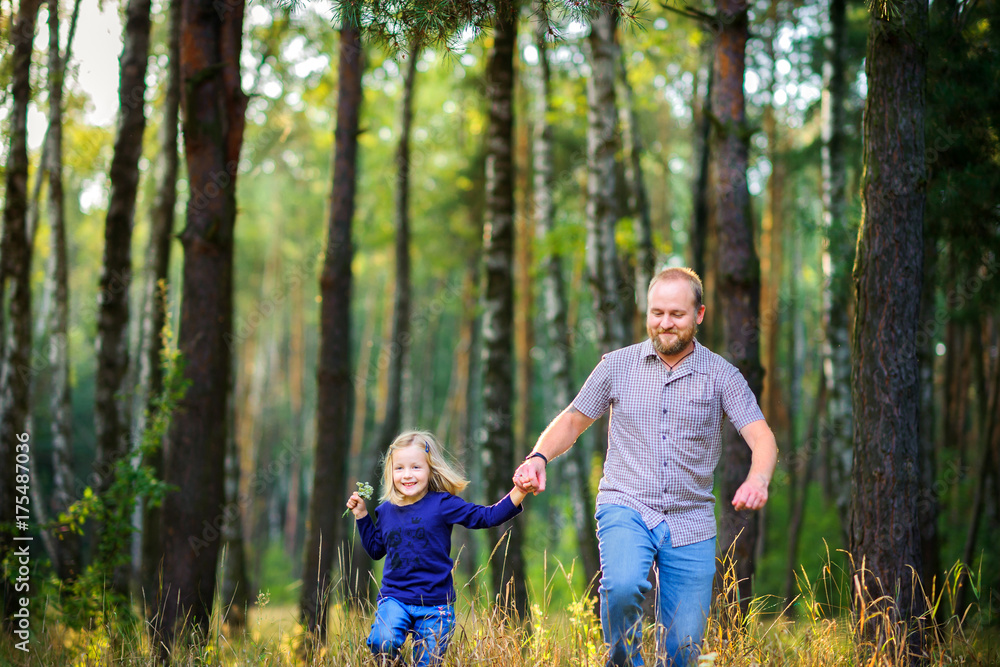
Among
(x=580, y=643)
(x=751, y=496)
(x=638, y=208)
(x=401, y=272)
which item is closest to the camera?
(x=751, y=496)

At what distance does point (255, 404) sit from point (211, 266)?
2165 centimetres

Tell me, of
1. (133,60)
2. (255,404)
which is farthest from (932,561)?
(255,404)

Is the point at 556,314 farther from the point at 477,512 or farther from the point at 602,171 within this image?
the point at 477,512

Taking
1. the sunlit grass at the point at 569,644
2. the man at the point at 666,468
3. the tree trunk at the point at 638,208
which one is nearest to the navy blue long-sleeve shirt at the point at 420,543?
the sunlit grass at the point at 569,644

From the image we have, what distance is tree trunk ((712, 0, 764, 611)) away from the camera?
593 centimetres

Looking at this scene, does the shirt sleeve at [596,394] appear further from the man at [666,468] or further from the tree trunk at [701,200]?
the tree trunk at [701,200]

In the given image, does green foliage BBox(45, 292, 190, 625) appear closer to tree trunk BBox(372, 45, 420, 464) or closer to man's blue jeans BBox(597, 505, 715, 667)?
man's blue jeans BBox(597, 505, 715, 667)

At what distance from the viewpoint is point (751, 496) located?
3012mm

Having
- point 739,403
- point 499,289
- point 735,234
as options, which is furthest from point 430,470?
point 499,289

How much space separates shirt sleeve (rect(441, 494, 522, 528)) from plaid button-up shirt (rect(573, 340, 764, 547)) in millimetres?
441

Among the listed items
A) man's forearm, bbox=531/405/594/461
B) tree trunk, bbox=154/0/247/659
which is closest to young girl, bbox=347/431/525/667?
man's forearm, bbox=531/405/594/461

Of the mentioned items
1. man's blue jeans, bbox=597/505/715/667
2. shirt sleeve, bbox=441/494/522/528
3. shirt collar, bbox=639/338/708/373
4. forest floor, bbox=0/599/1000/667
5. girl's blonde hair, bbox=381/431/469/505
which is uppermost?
shirt collar, bbox=639/338/708/373

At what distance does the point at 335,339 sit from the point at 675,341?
18.5 ft

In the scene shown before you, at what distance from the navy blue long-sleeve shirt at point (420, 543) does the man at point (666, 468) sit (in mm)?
496
